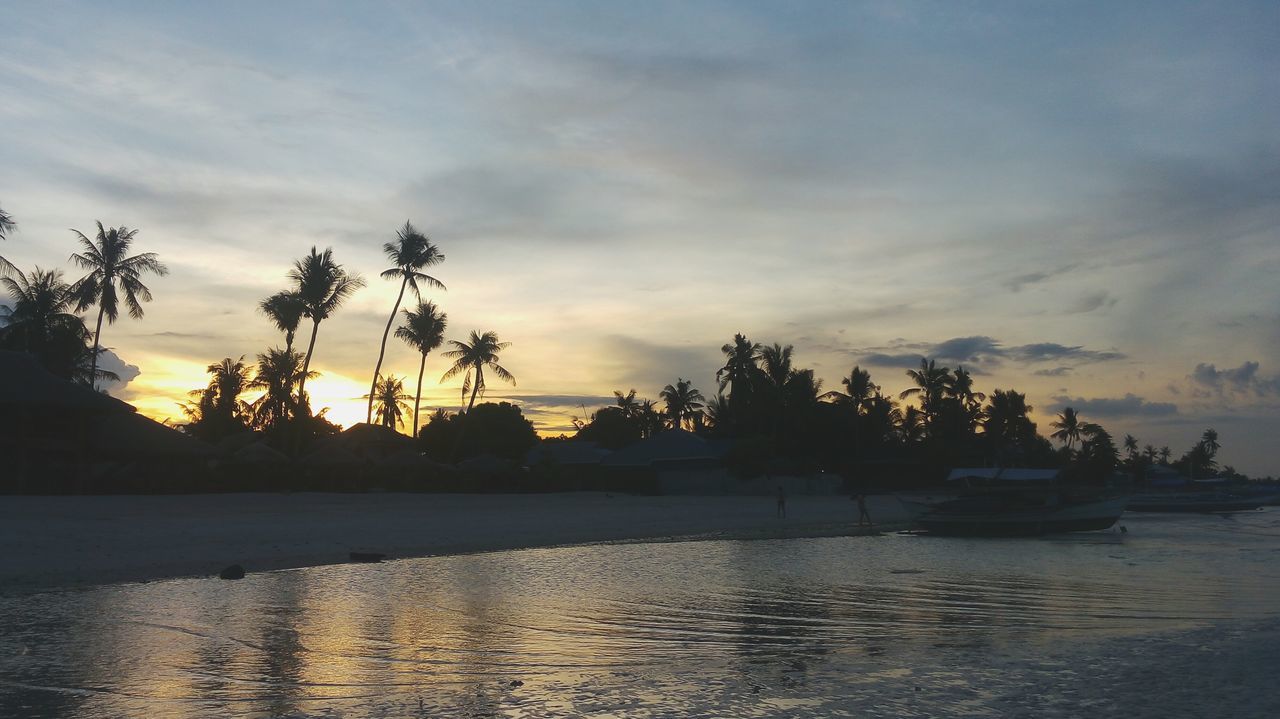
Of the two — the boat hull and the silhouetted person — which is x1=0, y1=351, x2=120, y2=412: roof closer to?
the silhouetted person

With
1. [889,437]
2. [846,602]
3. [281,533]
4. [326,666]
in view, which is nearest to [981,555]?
[846,602]

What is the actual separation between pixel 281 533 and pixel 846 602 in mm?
17087

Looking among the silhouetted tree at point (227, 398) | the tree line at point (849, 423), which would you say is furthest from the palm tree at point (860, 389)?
the silhouetted tree at point (227, 398)

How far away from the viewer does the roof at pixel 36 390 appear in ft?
114

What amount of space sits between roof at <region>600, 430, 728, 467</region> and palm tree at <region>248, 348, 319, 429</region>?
858 inches

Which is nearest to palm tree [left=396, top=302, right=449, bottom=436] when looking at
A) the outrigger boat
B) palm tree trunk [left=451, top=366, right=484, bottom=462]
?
palm tree trunk [left=451, top=366, right=484, bottom=462]

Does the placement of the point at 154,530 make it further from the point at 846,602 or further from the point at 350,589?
the point at 846,602

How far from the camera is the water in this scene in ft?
28.5

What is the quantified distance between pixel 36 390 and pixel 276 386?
32.2 metres

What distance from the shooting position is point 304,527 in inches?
1129

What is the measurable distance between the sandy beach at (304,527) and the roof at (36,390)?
12.9 ft

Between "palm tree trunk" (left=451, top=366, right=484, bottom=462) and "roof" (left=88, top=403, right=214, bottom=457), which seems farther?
"palm tree trunk" (left=451, top=366, right=484, bottom=462)

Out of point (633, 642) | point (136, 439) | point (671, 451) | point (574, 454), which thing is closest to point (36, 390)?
point (136, 439)

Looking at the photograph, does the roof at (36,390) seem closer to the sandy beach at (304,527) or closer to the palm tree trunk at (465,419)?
the sandy beach at (304,527)
